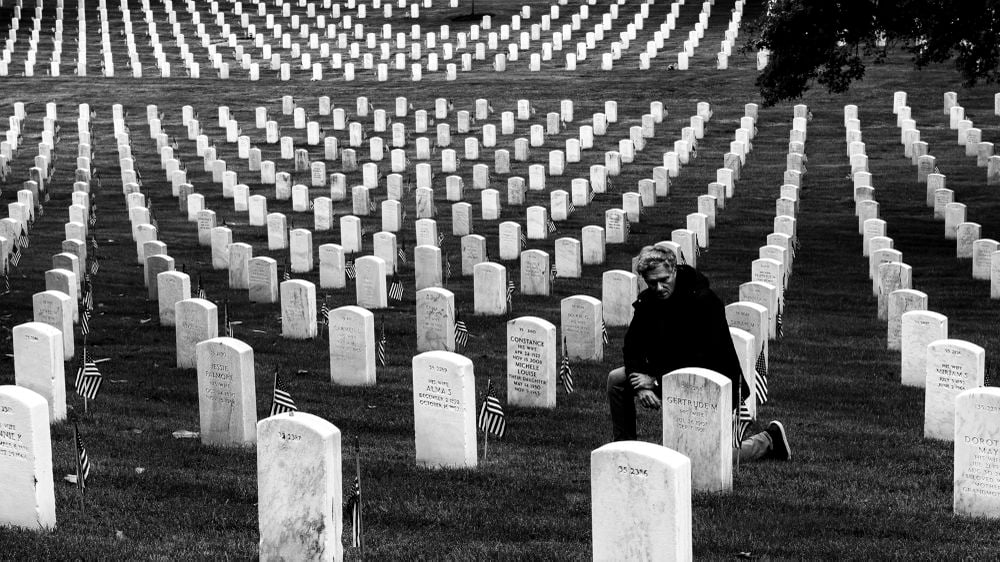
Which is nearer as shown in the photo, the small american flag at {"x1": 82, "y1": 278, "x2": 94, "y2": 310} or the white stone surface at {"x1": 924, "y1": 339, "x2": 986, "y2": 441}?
the white stone surface at {"x1": 924, "y1": 339, "x2": 986, "y2": 441}

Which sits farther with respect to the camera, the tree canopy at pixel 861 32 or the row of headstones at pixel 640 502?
the tree canopy at pixel 861 32

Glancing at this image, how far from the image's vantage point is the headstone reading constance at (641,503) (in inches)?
289

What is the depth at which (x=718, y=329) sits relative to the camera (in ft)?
32.6

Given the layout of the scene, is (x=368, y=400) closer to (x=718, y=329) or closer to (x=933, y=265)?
(x=718, y=329)

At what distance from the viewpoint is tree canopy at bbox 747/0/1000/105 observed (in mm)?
21062

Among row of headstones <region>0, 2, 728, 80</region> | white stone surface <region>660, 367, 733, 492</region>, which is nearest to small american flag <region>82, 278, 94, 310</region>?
white stone surface <region>660, 367, 733, 492</region>

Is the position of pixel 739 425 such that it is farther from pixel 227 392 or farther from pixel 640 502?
pixel 227 392

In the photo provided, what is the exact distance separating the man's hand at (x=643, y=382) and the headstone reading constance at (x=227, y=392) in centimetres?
307

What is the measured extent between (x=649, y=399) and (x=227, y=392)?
132 inches

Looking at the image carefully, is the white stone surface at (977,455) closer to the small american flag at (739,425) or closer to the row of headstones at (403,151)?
the small american flag at (739,425)

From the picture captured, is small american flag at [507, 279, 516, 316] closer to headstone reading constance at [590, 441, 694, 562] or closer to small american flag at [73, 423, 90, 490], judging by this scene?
small american flag at [73, 423, 90, 490]

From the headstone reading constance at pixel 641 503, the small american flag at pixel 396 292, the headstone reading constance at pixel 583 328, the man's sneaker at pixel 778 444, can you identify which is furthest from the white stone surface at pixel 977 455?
the small american flag at pixel 396 292

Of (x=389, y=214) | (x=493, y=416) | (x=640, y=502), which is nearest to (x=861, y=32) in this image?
(x=389, y=214)

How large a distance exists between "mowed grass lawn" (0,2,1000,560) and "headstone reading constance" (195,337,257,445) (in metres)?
0.22
